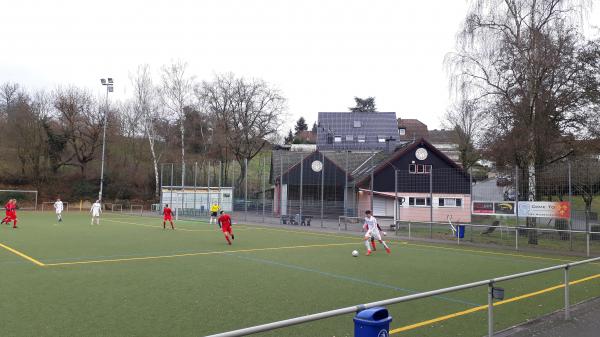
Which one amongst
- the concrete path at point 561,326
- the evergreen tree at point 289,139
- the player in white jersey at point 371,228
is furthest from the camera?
the evergreen tree at point 289,139

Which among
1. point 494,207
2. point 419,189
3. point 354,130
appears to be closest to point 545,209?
point 494,207

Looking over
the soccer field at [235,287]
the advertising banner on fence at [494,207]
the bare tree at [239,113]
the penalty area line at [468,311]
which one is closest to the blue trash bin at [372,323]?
the soccer field at [235,287]

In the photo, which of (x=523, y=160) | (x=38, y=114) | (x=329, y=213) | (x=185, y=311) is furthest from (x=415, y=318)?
(x=38, y=114)

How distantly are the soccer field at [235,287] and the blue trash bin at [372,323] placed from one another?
3093mm

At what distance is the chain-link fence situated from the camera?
21.2 m

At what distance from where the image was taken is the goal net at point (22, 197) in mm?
53562

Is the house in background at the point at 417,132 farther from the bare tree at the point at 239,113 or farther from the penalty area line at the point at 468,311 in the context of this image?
the penalty area line at the point at 468,311

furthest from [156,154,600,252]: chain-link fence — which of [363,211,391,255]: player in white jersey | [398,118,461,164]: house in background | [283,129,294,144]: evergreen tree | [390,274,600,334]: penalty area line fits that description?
[283,129,294,144]: evergreen tree

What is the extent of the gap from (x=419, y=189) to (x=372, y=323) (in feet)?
111

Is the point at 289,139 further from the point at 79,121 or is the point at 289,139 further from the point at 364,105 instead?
the point at 79,121

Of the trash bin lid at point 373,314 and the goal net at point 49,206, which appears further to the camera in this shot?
the goal net at point 49,206

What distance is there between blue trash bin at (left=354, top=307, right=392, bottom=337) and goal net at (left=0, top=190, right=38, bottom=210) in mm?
58556

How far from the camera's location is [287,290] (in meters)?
10.3

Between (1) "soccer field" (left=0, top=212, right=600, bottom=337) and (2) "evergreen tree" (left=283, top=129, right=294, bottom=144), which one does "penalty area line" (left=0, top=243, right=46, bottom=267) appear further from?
(2) "evergreen tree" (left=283, top=129, right=294, bottom=144)
